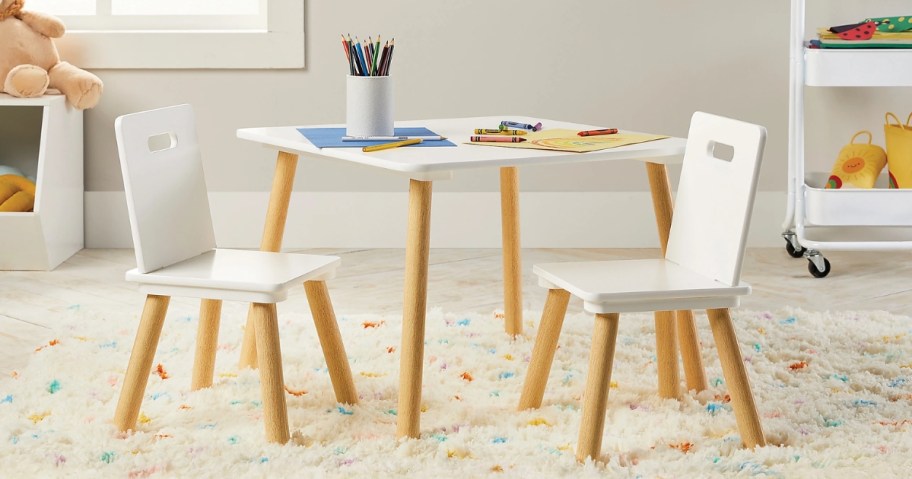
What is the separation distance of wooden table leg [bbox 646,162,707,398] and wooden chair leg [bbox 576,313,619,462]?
0.34 m

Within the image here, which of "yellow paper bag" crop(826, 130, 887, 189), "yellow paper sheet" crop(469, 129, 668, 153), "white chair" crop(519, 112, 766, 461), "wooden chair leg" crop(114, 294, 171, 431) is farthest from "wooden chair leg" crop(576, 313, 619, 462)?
"yellow paper bag" crop(826, 130, 887, 189)

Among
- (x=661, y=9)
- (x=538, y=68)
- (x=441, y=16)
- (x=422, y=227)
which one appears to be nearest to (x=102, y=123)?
(x=441, y=16)

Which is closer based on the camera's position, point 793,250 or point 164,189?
point 164,189

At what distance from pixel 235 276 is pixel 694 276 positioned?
72 centimetres

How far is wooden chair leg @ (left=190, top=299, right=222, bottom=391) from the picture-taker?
193cm

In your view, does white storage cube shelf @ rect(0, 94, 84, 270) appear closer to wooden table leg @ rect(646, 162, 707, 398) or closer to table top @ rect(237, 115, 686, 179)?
table top @ rect(237, 115, 686, 179)

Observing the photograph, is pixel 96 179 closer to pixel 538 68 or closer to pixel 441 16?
pixel 441 16

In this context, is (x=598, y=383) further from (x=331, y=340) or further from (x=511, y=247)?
(x=511, y=247)

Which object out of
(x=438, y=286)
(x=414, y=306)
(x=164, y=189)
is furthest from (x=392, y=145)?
(x=438, y=286)

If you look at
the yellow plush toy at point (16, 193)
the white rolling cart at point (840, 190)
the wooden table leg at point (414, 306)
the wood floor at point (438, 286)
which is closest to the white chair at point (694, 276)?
the wooden table leg at point (414, 306)

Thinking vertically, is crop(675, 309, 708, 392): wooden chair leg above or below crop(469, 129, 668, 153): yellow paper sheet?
below

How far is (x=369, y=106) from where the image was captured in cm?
183

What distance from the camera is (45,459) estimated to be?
161 cm

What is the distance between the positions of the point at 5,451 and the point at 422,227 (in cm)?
72
